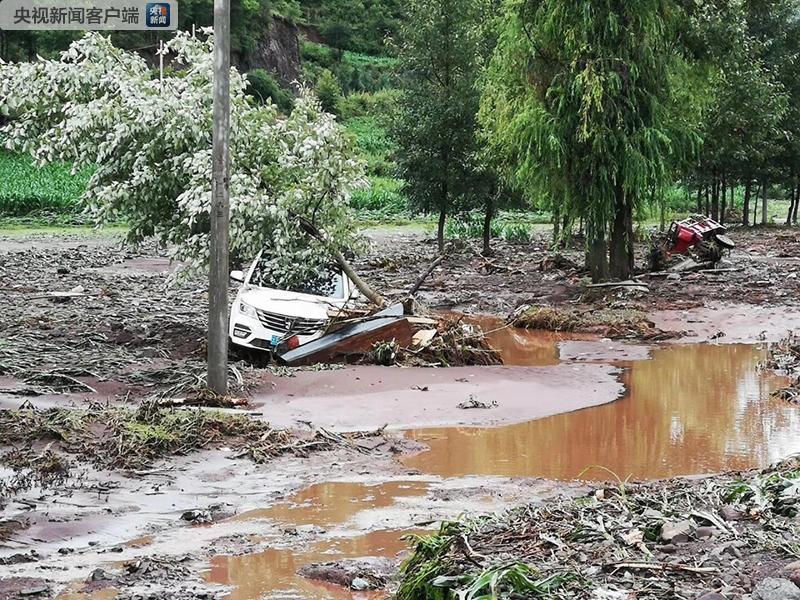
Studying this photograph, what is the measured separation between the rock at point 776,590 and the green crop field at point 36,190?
4709cm

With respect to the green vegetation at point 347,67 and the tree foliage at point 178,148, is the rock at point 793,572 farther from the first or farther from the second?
the green vegetation at point 347,67

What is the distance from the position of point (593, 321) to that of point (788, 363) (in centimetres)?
547

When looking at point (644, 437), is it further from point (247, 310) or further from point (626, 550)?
point (247, 310)

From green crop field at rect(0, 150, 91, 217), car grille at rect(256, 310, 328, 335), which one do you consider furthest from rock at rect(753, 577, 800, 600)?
green crop field at rect(0, 150, 91, 217)

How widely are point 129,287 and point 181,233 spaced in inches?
400

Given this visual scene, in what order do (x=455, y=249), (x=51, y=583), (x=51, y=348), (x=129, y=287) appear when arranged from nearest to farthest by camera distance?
(x=51, y=583)
(x=51, y=348)
(x=129, y=287)
(x=455, y=249)

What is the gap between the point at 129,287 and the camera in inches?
1103

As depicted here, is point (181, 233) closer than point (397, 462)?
No

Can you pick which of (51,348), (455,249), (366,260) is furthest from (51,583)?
(455,249)

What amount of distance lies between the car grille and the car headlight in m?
0.08

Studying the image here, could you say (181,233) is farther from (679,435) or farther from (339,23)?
(339,23)

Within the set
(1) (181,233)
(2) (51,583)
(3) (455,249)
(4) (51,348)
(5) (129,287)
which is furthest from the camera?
(3) (455,249)

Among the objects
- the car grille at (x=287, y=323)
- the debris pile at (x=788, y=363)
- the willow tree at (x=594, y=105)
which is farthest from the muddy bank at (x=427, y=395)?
the willow tree at (x=594, y=105)

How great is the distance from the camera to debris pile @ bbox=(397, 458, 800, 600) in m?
5.71
